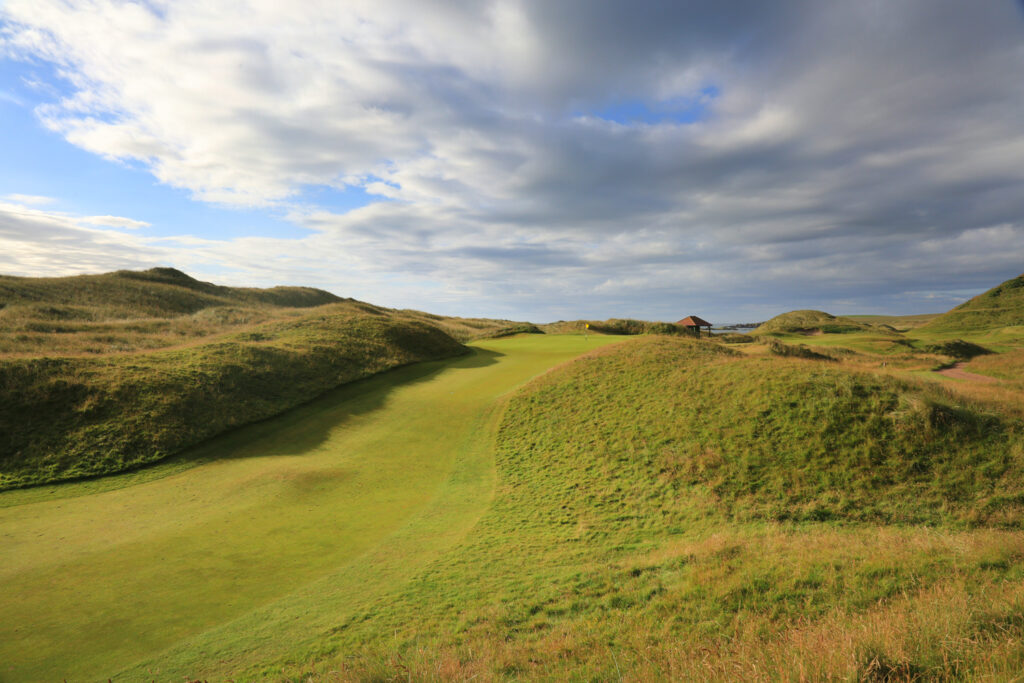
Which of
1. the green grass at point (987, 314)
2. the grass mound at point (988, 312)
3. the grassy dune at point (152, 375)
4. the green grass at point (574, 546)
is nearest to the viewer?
the green grass at point (574, 546)

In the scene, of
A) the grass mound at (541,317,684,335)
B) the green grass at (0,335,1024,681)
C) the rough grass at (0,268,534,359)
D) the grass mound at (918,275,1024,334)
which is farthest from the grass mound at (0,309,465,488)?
the grass mound at (918,275,1024,334)

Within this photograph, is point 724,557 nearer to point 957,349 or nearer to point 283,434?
point 283,434

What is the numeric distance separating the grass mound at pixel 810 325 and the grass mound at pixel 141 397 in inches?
2128

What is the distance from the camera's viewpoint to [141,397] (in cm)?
1786

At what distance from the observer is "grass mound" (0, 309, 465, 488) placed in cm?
1472

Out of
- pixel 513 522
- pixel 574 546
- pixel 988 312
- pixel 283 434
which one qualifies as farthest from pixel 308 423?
pixel 988 312

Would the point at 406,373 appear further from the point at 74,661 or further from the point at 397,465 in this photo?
the point at 74,661

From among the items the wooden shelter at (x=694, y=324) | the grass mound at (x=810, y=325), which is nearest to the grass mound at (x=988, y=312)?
the grass mound at (x=810, y=325)

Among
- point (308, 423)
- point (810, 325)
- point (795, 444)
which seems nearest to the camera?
point (795, 444)

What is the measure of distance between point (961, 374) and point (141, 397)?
41.2 metres

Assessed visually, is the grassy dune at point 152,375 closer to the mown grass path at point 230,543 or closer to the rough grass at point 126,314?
the rough grass at point 126,314

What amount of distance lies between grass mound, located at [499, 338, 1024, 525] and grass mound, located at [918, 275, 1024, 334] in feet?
199

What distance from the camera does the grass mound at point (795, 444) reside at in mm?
10250

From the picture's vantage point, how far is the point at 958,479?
1042 centimetres
